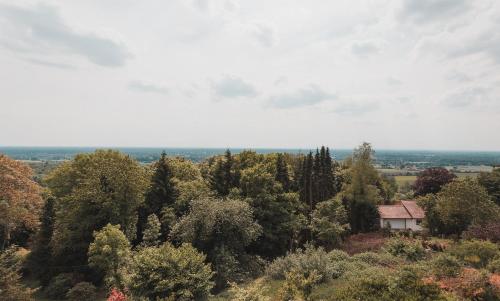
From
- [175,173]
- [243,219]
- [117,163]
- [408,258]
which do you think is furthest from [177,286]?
[175,173]

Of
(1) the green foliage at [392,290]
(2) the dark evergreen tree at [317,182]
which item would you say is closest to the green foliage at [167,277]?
(1) the green foliage at [392,290]

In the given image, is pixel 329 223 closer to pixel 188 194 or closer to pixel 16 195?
pixel 188 194

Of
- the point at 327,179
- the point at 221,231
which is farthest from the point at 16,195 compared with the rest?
the point at 327,179

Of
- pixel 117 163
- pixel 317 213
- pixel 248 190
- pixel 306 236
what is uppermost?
pixel 117 163

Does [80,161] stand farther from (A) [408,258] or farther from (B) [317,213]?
(A) [408,258]

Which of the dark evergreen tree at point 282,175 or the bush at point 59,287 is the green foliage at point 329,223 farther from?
the bush at point 59,287

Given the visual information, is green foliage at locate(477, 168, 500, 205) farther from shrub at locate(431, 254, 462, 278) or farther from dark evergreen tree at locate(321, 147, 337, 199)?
shrub at locate(431, 254, 462, 278)
